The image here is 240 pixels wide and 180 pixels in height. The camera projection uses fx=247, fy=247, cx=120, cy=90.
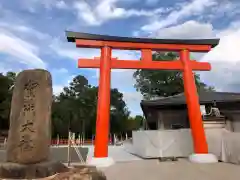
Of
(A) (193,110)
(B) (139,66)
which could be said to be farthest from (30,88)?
(A) (193,110)

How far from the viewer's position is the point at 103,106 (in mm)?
11031

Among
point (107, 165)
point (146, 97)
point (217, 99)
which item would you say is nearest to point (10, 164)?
point (107, 165)

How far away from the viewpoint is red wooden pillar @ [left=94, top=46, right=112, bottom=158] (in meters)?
10.7

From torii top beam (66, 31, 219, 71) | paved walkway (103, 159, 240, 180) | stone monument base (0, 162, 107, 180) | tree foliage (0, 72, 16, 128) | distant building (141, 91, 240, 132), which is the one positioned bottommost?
paved walkway (103, 159, 240, 180)

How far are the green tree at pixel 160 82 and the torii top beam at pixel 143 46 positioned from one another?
23889 millimetres

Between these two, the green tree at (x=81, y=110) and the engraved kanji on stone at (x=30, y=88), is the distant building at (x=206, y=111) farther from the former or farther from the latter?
the green tree at (x=81, y=110)

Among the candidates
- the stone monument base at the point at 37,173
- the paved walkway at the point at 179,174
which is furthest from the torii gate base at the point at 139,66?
the stone monument base at the point at 37,173

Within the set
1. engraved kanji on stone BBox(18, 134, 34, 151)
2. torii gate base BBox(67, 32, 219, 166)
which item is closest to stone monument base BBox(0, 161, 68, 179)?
engraved kanji on stone BBox(18, 134, 34, 151)

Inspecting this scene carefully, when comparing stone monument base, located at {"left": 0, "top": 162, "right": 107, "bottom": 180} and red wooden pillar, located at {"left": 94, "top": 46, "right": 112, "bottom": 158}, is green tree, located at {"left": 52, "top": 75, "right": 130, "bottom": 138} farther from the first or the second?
stone monument base, located at {"left": 0, "top": 162, "right": 107, "bottom": 180}

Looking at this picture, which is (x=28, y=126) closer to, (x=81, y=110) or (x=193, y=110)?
(x=193, y=110)

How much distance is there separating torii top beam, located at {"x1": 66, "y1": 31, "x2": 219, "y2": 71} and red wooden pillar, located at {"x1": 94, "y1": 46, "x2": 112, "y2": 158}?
31cm

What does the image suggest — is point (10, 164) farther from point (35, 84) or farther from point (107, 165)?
point (107, 165)

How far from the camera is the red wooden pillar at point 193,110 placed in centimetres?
1129

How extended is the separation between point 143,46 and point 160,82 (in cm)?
2561
